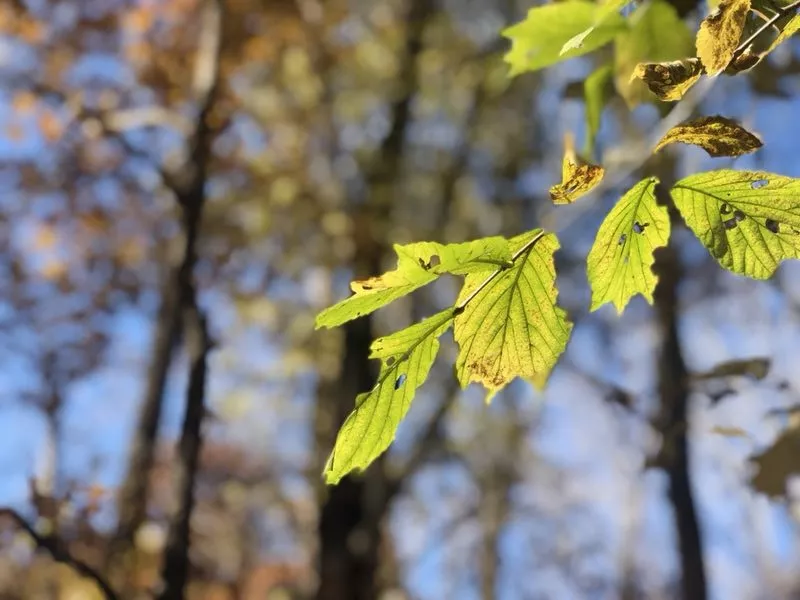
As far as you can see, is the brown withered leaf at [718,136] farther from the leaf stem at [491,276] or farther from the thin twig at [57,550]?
the thin twig at [57,550]

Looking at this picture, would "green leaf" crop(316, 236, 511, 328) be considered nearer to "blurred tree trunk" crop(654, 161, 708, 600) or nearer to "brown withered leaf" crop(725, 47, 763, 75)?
"brown withered leaf" crop(725, 47, 763, 75)

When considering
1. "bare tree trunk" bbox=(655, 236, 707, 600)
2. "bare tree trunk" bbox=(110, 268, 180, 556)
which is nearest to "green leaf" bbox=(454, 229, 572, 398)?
"bare tree trunk" bbox=(655, 236, 707, 600)

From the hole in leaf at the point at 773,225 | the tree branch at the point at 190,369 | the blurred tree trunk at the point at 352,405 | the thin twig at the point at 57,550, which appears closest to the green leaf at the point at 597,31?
the hole in leaf at the point at 773,225

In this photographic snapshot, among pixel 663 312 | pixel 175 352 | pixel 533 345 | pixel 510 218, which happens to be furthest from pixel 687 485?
pixel 533 345

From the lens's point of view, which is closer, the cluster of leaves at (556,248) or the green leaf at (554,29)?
the cluster of leaves at (556,248)

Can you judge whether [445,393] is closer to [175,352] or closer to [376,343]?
Result: [175,352]

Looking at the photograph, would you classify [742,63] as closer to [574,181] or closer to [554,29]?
[574,181]

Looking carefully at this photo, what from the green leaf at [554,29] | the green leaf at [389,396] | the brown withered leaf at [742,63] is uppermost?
the green leaf at [554,29]
